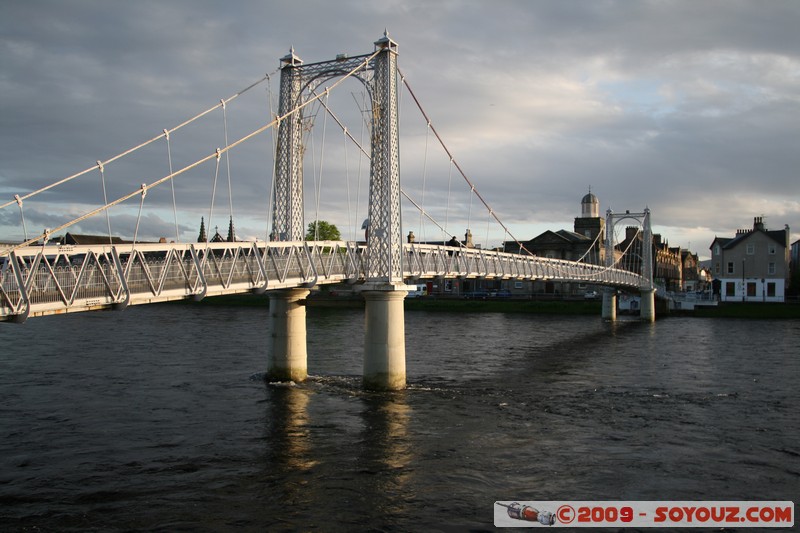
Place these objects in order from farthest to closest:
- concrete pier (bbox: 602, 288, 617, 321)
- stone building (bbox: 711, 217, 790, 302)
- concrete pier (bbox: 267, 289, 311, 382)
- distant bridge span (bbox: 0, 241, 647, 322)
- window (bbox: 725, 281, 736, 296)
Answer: window (bbox: 725, 281, 736, 296) < stone building (bbox: 711, 217, 790, 302) < concrete pier (bbox: 602, 288, 617, 321) < concrete pier (bbox: 267, 289, 311, 382) < distant bridge span (bbox: 0, 241, 647, 322)

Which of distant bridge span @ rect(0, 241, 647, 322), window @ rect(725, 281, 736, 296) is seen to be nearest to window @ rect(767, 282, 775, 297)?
window @ rect(725, 281, 736, 296)

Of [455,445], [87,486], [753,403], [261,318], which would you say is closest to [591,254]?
[261,318]

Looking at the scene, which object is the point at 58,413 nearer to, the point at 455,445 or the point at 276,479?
the point at 276,479

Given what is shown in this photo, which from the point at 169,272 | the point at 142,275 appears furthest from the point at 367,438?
the point at 142,275

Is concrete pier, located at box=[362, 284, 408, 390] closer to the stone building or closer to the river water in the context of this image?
the river water

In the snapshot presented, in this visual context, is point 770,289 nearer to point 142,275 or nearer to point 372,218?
point 372,218

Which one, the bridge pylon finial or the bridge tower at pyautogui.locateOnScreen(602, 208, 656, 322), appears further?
the bridge tower at pyautogui.locateOnScreen(602, 208, 656, 322)

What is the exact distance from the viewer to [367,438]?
81.6 feet

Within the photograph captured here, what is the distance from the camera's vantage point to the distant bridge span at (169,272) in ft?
64.8

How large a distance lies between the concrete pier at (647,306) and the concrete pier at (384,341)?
66.7 m

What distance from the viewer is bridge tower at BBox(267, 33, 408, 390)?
33062 mm

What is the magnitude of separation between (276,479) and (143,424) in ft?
27.6

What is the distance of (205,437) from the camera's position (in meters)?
24.6

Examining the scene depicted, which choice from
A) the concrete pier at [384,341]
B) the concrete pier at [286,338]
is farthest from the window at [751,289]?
the concrete pier at [286,338]
